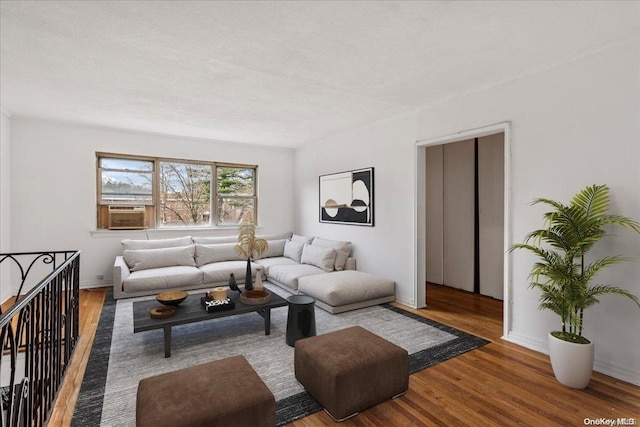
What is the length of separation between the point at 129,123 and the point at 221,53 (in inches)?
120

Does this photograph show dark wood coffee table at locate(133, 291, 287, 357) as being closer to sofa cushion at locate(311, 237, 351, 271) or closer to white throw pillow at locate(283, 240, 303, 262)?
sofa cushion at locate(311, 237, 351, 271)

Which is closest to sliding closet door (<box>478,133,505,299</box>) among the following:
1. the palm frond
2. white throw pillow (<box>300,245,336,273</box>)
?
the palm frond

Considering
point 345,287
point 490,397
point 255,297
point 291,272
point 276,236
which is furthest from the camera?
point 276,236

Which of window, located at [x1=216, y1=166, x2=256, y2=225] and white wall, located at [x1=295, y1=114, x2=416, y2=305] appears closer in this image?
white wall, located at [x1=295, y1=114, x2=416, y2=305]

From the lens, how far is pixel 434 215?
19.2ft

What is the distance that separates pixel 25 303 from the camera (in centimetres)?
166

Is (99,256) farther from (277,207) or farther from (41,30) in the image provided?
(41,30)

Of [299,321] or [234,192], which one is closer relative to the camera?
[299,321]

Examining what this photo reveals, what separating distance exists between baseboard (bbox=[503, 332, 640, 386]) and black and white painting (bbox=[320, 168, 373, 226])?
96.0 inches

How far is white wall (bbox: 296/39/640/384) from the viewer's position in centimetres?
253

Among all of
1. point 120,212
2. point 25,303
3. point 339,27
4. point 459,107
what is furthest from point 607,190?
point 120,212

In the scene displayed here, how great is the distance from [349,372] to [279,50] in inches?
97.7

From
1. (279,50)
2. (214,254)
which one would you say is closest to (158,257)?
(214,254)

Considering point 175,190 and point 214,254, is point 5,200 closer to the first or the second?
point 175,190
